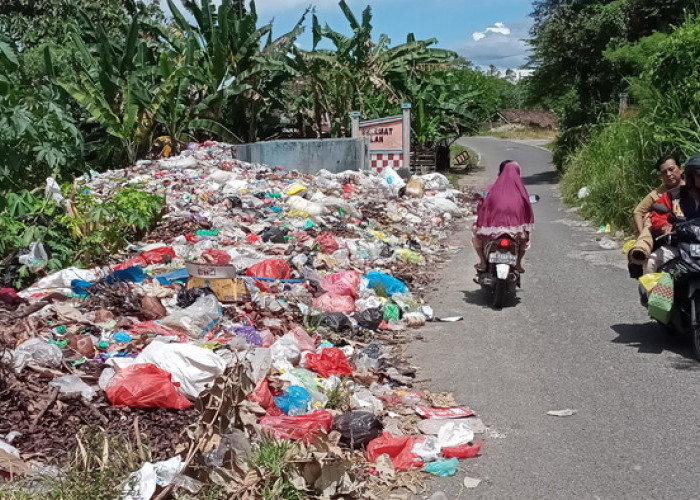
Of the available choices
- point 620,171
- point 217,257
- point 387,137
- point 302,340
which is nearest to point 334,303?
point 302,340

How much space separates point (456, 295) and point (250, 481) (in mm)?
5366

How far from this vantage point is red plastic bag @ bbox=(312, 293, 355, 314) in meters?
7.45

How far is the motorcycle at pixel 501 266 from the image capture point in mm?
7598

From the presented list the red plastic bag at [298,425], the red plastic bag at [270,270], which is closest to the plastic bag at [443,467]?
the red plastic bag at [298,425]

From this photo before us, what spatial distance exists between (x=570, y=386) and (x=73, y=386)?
3370mm

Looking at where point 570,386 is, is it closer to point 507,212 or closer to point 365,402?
point 365,402

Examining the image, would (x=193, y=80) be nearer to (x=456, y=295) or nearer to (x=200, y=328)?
(x=456, y=295)

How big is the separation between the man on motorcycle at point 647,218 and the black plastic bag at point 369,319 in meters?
2.34

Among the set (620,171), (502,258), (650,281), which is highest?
(620,171)

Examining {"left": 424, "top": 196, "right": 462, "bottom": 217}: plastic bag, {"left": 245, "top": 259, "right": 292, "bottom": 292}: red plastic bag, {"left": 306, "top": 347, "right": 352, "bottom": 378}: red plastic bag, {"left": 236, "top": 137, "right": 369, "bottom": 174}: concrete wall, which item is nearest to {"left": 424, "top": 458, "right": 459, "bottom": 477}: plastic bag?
{"left": 306, "top": 347, "right": 352, "bottom": 378}: red plastic bag

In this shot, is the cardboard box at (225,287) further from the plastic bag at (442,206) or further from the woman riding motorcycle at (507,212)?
the plastic bag at (442,206)

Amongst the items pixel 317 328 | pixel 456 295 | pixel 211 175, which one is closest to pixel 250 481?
pixel 317 328

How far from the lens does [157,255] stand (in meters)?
8.54

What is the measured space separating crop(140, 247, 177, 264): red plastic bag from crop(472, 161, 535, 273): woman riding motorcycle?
140 inches
